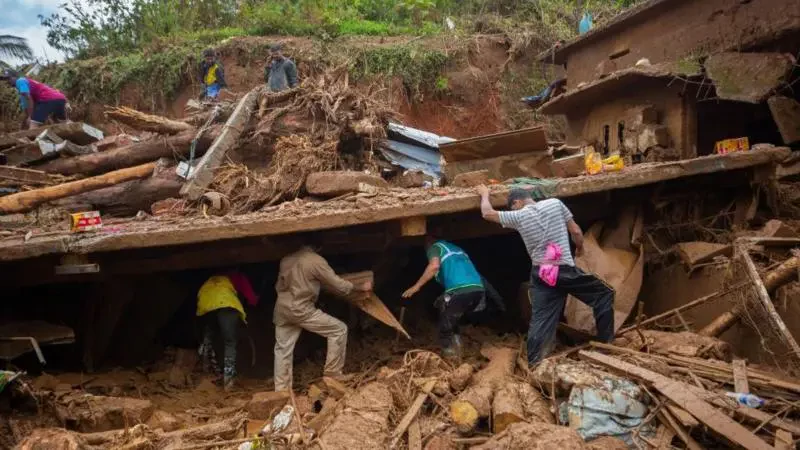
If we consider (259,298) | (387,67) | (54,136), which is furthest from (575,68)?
(54,136)

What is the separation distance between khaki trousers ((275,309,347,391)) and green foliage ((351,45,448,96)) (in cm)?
1030

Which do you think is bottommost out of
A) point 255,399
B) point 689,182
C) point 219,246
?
point 255,399

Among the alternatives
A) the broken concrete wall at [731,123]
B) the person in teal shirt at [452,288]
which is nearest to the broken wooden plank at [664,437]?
the person in teal shirt at [452,288]

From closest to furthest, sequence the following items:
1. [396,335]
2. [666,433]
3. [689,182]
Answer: [666,433], [689,182], [396,335]

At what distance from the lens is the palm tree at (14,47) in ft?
47.6

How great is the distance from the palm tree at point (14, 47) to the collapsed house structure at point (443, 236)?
7.67 meters

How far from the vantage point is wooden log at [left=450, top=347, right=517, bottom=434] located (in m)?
4.27

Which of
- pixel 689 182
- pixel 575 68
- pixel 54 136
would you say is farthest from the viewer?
pixel 575 68

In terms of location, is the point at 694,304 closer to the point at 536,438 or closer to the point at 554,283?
the point at 554,283

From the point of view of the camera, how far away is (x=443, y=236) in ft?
20.9

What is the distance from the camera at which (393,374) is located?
501 centimetres

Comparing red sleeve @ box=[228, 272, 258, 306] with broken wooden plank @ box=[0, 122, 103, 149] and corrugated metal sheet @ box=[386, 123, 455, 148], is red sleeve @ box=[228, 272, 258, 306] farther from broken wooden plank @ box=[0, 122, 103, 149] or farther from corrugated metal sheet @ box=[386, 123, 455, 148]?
broken wooden plank @ box=[0, 122, 103, 149]

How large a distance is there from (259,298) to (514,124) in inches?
413

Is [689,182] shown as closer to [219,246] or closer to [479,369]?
[479,369]
